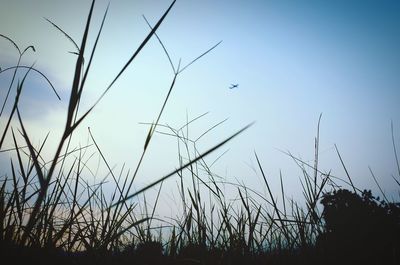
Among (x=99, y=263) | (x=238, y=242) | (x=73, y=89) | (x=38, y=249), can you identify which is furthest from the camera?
(x=238, y=242)

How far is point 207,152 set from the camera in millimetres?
506

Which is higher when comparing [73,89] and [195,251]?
[73,89]

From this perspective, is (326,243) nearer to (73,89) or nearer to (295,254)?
(295,254)

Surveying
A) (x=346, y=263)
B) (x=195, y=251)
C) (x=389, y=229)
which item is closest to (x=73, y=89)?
(x=195, y=251)

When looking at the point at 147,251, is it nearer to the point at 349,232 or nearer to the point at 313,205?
the point at 313,205

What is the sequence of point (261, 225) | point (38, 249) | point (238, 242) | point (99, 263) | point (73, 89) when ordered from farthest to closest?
point (261, 225) < point (238, 242) < point (99, 263) < point (38, 249) < point (73, 89)

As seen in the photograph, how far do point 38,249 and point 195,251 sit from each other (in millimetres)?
945

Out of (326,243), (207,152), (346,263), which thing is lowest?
(346,263)

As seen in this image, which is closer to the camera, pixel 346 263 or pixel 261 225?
pixel 346 263

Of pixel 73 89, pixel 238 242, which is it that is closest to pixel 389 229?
A: pixel 238 242

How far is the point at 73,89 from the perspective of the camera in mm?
426

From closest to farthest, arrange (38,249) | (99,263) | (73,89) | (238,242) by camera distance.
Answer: (73,89) → (38,249) → (99,263) → (238,242)

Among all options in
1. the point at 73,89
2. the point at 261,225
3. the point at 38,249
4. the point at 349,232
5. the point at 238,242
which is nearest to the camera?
the point at 73,89

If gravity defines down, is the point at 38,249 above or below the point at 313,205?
below
